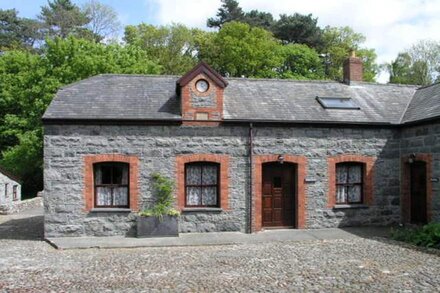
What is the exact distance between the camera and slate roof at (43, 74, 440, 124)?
49.0ft

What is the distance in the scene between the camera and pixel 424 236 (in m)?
12.9

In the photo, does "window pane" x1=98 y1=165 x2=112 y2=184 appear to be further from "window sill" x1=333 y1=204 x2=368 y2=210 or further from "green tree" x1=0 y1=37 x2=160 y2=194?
"green tree" x1=0 y1=37 x2=160 y2=194

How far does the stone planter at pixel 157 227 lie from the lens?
14242 mm

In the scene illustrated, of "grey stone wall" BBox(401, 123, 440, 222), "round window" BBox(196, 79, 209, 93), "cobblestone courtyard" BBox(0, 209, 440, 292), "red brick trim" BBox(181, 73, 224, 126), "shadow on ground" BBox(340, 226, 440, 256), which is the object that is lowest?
"cobblestone courtyard" BBox(0, 209, 440, 292)

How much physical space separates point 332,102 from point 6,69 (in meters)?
26.0

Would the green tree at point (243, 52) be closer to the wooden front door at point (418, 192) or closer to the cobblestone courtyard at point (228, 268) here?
the wooden front door at point (418, 192)

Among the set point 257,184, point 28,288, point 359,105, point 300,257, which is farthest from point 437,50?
point 28,288

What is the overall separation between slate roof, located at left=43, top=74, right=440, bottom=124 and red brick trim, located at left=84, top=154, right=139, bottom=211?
1.23m

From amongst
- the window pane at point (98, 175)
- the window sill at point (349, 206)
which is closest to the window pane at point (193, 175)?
the window pane at point (98, 175)

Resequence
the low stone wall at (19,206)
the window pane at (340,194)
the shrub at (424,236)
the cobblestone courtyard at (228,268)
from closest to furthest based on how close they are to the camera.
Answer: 1. the cobblestone courtyard at (228,268)
2. the shrub at (424,236)
3. the window pane at (340,194)
4. the low stone wall at (19,206)

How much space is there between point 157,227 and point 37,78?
2051 centimetres

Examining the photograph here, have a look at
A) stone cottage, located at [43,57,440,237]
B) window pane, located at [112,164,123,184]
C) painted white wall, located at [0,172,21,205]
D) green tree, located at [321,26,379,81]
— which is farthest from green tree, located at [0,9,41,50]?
window pane, located at [112,164,123,184]

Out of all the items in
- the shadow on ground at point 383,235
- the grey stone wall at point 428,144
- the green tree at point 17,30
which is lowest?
the shadow on ground at point 383,235

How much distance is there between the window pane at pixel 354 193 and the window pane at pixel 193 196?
527 centimetres
